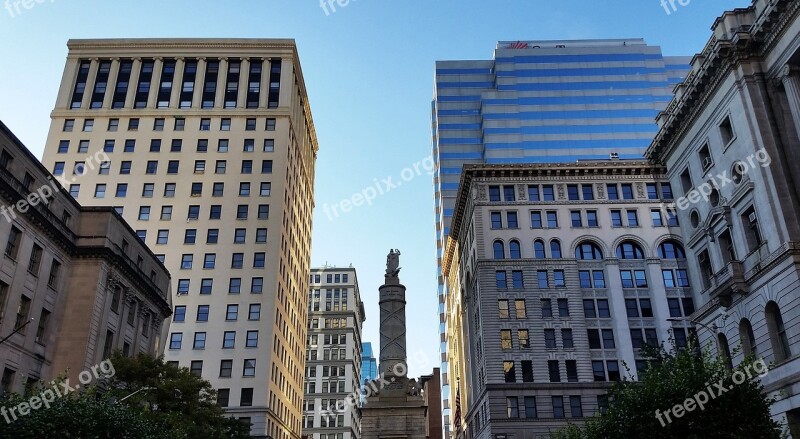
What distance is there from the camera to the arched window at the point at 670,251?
236 ft

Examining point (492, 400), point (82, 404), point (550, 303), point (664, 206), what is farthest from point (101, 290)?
point (664, 206)

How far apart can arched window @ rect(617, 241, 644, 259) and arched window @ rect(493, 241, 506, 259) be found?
1314 centimetres

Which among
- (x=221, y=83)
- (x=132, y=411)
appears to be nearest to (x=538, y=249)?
(x=221, y=83)

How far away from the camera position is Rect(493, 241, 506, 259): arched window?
237ft

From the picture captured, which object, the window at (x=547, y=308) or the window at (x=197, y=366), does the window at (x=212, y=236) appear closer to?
the window at (x=197, y=366)

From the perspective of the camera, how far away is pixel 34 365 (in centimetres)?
3975

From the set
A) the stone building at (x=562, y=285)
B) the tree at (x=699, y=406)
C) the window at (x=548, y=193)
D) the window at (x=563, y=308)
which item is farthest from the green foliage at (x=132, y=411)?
the window at (x=548, y=193)

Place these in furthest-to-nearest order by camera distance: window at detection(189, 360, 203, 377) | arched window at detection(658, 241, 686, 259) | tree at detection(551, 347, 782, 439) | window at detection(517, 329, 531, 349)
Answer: window at detection(189, 360, 203, 377)
arched window at detection(658, 241, 686, 259)
window at detection(517, 329, 531, 349)
tree at detection(551, 347, 782, 439)

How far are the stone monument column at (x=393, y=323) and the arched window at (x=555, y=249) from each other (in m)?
35.1

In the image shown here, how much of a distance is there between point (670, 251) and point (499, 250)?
19.6 metres

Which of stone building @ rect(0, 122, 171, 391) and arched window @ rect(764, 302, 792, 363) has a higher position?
stone building @ rect(0, 122, 171, 391)

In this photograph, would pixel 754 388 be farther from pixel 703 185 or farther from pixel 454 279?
pixel 454 279
